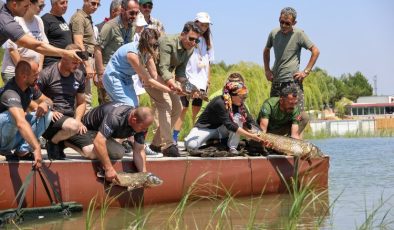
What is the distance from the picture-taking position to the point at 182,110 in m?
11.2

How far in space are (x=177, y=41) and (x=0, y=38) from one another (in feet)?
9.96

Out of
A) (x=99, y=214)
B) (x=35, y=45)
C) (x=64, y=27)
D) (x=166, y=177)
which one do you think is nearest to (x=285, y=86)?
(x=166, y=177)

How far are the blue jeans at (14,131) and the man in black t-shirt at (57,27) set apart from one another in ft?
5.07

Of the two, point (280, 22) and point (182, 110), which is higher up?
point (280, 22)

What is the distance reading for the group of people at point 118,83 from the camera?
853 centimetres

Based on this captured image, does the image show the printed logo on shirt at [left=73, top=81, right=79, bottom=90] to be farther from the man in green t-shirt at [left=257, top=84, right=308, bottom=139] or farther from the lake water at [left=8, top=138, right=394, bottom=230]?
the man in green t-shirt at [left=257, top=84, right=308, bottom=139]

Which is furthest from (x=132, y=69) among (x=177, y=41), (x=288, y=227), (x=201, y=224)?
(x=288, y=227)

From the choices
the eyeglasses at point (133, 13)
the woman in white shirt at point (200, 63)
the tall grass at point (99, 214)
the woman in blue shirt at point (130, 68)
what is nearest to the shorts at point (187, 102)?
the woman in white shirt at point (200, 63)

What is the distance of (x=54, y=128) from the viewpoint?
9086 mm

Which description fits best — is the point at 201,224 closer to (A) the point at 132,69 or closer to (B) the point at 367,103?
(A) the point at 132,69

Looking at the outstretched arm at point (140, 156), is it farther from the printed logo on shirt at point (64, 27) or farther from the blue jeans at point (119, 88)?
the printed logo on shirt at point (64, 27)

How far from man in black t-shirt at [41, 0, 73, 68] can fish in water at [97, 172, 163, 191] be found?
1811 mm

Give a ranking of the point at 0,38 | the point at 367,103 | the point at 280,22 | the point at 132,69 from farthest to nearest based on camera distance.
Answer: the point at 367,103 → the point at 280,22 → the point at 132,69 → the point at 0,38

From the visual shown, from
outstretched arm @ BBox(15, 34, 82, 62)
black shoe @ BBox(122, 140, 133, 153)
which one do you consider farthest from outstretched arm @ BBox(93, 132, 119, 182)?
black shoe @ BBox(122, 140, 133, 153)
